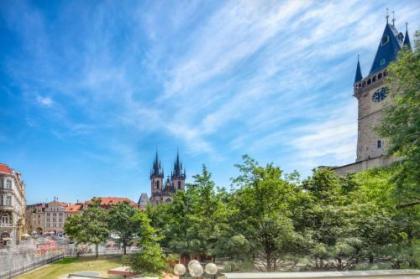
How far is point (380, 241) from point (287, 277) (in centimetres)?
1427

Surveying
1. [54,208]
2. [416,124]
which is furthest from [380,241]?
[54,208]

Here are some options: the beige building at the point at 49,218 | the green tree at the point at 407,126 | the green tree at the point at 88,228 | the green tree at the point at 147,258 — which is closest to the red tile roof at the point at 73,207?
the beige building at the point at 49,218

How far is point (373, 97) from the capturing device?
61219mm

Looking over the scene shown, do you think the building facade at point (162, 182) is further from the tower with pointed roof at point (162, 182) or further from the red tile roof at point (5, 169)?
the red tile roof at point (5, 169)

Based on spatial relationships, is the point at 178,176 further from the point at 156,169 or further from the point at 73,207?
the point at 73,207

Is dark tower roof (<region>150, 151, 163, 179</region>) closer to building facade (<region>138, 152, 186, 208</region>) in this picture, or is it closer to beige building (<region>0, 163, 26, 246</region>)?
building facade (<region>138, 152, 186, 208</region>)

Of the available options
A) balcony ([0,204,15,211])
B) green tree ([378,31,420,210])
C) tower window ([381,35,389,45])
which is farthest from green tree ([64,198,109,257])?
tower window ([381,35,389,45])

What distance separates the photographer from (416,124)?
12.4m

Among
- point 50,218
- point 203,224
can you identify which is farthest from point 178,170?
point 203,224

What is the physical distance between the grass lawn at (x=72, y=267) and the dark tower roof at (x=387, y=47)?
57.4 metres

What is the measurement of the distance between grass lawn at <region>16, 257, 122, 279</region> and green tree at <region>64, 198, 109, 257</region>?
96.1 inches

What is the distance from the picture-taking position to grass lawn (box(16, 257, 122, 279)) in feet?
97.6

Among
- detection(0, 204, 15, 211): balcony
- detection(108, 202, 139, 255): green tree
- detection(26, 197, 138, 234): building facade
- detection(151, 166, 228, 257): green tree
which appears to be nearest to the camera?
detection(151, 166, 228, 257): green tree

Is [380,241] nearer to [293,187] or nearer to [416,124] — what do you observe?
[293,187]
